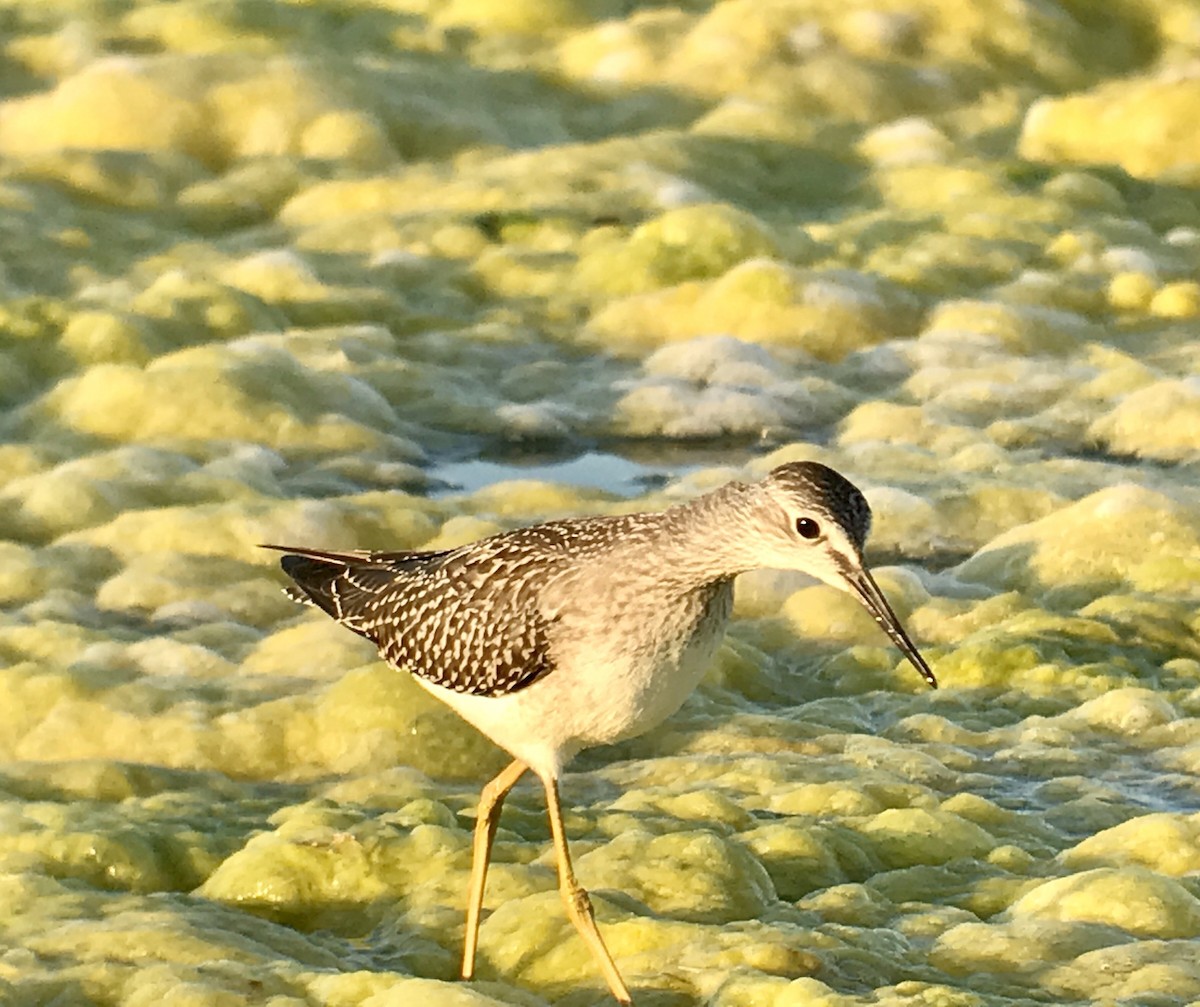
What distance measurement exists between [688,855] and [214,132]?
5.70 metres

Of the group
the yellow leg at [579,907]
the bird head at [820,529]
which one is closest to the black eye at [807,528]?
the bird head at [820,529]

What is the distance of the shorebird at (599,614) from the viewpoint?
3475 millimetres

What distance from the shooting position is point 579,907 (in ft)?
12.0

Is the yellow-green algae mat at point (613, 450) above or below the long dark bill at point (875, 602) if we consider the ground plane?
below

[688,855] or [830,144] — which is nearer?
[688,855]

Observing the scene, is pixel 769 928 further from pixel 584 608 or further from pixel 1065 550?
pixel 1065 550

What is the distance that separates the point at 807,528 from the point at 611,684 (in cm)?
43

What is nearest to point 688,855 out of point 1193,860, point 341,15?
point 1193,860

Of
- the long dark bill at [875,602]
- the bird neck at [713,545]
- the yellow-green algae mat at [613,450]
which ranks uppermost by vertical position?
the bird neck at [713,545]

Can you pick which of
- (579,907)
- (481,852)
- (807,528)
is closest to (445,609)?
(481,852)

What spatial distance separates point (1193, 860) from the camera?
412cm

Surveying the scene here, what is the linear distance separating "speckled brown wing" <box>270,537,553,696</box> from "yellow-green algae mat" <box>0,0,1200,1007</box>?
434mm

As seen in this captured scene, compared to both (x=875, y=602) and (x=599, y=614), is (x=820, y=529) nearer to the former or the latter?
(x=875, y=602)

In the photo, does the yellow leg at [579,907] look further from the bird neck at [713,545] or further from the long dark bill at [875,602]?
the long dark bill at [875,602]
